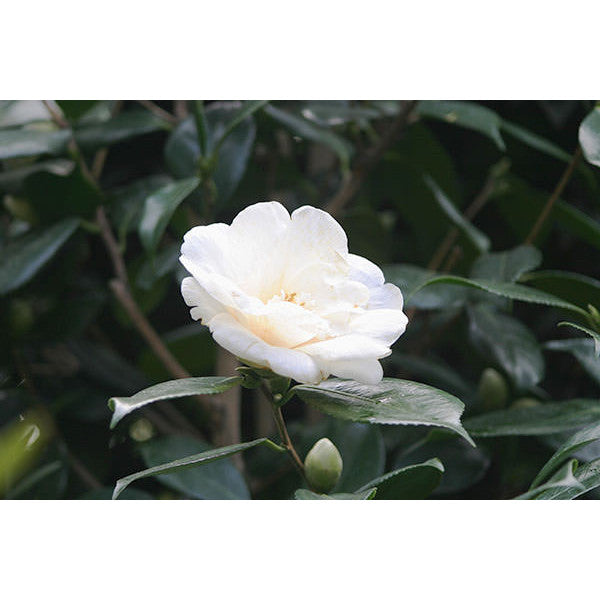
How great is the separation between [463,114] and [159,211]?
412 millimetres

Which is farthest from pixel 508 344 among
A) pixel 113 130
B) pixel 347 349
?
pixel 113 130

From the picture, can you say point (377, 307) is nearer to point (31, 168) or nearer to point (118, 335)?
point (31, 168)

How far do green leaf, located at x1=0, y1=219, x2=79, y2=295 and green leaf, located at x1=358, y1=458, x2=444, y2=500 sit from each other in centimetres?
54

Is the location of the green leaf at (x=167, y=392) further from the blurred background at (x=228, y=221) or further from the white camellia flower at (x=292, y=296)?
the blurred background at (x=228, y=221)

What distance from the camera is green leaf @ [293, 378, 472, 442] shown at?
516 mm

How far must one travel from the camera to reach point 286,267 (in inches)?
23.0

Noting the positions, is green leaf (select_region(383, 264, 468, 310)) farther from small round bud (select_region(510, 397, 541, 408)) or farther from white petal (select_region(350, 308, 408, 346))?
white petal (select_region(350, 308, 408, 346))

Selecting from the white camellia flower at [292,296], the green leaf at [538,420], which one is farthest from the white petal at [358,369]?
the green leaf at [538,420]

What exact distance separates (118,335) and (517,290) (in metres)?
0.80

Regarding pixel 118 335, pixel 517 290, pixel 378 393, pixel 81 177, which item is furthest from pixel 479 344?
pixel 118 335

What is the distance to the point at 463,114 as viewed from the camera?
3.21 ft

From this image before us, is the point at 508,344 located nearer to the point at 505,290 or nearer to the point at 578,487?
the point at 505,290

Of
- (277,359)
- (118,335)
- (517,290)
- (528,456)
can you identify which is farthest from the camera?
(118,335)

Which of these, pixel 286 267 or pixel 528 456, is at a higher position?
pixel 286 267
